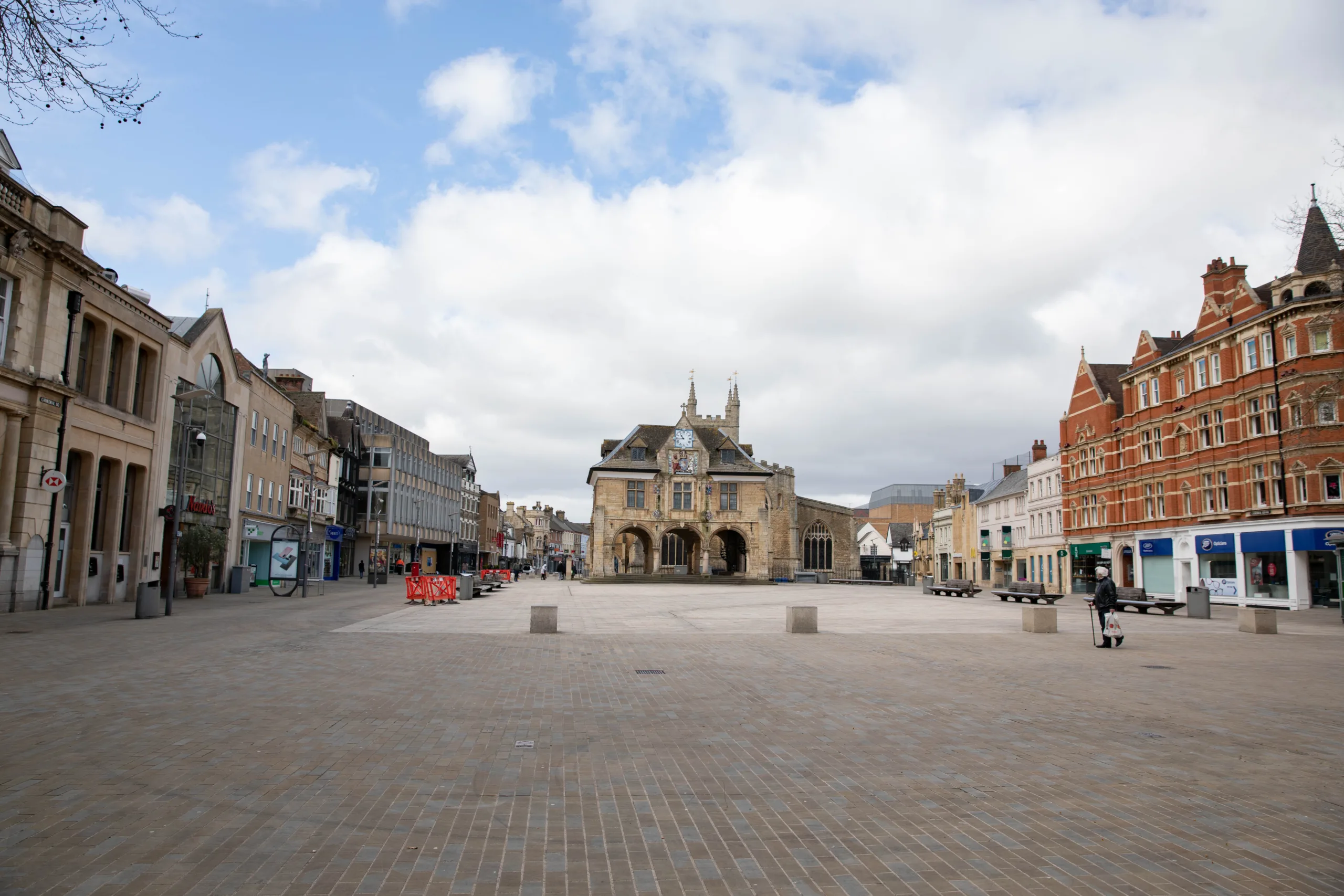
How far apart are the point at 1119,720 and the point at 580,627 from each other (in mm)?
13302

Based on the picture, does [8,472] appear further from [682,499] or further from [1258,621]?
[682,499]

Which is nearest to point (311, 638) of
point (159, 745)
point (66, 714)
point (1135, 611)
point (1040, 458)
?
point (66, 714)

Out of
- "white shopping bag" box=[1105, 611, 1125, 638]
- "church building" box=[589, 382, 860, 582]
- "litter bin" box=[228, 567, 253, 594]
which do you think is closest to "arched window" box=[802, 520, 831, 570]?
"church building" box=[589, 382, 860, 582]

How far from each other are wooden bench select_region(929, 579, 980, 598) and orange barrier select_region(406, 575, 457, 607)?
2787 cm

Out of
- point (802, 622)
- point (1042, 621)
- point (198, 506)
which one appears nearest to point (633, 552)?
point (198, 506)

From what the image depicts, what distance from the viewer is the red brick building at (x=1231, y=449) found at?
33469mm

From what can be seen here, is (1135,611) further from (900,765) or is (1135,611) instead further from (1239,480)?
(900,765)

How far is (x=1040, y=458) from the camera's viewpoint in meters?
63.0

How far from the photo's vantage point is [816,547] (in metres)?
82.2

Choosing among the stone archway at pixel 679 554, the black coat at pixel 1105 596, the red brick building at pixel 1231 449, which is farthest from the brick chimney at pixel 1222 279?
the stone archway at pixel 679 554

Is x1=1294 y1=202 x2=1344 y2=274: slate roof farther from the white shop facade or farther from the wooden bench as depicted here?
the wooden bench

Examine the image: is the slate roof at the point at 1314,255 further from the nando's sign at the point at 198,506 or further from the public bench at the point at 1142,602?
the nando's sign at the point at 198,506

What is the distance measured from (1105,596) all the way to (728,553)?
206 ft

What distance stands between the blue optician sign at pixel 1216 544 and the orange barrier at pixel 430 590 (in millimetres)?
33969
